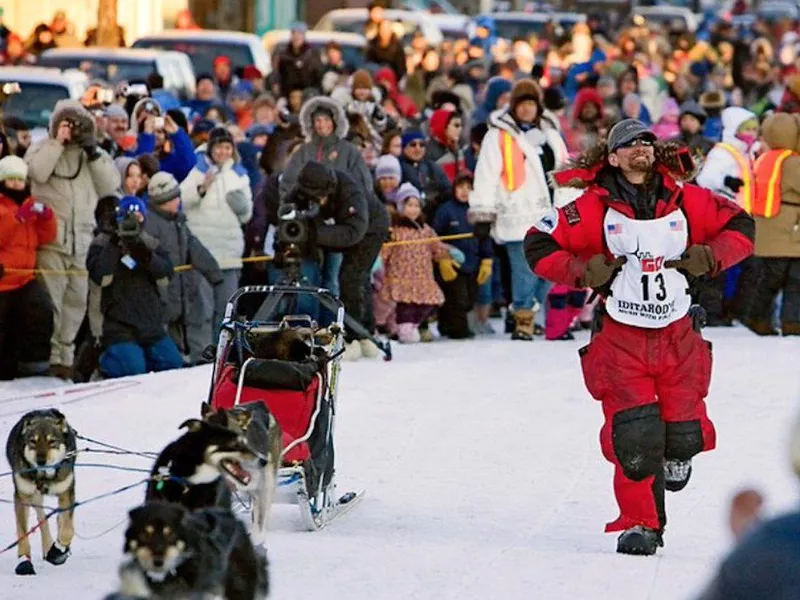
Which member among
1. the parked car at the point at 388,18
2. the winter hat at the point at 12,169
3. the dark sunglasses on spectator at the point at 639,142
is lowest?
the parked car at the point at 388,18

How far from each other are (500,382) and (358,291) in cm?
121

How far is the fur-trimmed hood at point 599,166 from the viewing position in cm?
905

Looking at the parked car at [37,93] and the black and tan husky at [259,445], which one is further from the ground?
the black and tan husky at [259,445]

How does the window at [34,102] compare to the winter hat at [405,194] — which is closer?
the winter hat at [405,194]

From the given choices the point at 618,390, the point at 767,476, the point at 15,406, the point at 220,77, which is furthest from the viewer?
the point at 220,77

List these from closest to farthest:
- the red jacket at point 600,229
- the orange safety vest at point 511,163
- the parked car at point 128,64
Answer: the red jacket at point 600,229 < the orange safety vest at point 511,163 < the parked car at point 128,64

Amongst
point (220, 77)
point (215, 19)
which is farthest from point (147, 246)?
point (215, 19)

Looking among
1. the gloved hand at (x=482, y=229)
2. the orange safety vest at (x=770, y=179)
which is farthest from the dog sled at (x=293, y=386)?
the orange safety vest at (x=770, y=179)

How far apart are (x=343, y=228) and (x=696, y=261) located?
5.26 metres

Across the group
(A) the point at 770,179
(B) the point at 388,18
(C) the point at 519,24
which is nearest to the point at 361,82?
(A) the point at 770,179

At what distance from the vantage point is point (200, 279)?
1434 centimetres

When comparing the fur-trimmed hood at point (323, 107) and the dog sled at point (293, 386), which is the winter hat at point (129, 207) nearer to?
the fur-trimmed hood at point (323, 107)

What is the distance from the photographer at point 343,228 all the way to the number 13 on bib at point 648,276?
14.1ft

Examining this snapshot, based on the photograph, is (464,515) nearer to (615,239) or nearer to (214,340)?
(615,239)
